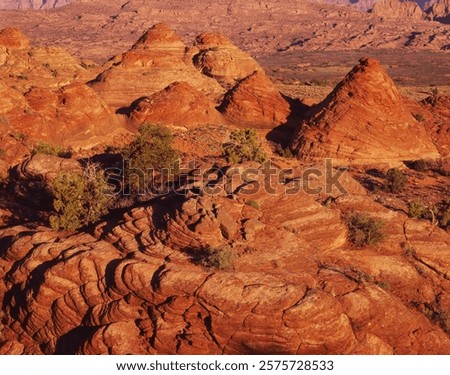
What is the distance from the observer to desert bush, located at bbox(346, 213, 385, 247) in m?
13.7

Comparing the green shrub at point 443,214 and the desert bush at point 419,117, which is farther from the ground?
the green shrub at point 443,214

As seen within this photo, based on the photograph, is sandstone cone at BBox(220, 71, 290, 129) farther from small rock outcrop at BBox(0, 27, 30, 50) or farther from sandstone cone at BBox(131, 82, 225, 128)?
small rock outcrop at BBox(0, 27, 30, 50)

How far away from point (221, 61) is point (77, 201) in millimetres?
36462

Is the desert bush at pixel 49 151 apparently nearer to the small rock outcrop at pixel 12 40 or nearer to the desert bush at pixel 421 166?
the desert bush at pixel 421 166

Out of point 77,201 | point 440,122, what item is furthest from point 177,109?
point 440,122

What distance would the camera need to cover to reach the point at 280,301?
34.3 ft

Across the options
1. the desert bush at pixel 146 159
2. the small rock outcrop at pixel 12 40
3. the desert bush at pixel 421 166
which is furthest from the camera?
the small rock outcrop at pixel 12 40

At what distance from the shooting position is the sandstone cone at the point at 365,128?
84.4ft

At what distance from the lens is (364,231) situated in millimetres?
13805

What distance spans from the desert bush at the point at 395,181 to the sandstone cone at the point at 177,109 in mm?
12027

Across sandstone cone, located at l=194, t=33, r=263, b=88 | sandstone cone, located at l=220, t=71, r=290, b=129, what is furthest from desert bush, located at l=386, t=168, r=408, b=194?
sandstone cone, located at l=194, t=33, r=263, b=88

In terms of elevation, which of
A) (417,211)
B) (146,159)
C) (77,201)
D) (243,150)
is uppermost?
(77,201)

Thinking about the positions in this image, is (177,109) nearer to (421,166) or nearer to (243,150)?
(243,150)

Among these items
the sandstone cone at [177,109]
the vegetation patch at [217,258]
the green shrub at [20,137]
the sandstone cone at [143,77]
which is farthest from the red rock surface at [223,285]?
the sandstone cone at [143,77]
